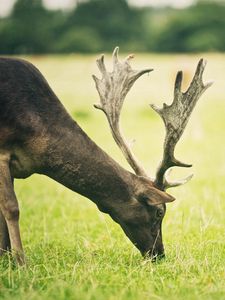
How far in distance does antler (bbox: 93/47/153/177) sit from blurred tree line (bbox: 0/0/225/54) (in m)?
62.5

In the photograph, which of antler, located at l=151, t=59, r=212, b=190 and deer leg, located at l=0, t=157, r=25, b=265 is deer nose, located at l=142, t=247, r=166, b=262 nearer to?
antler, located at l=151, t=59, r=212, b=190

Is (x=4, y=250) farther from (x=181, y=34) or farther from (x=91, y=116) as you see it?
(x=181, y=34)

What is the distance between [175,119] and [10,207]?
1.57 m

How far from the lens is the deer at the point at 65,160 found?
4.64m

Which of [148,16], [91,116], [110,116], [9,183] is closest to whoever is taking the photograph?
[9,183]

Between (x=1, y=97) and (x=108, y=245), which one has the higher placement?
(x=1, y=97)

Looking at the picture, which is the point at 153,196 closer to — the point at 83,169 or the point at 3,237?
the point at 83,169

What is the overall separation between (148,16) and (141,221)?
8899 centimetres

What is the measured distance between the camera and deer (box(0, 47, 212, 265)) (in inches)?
183

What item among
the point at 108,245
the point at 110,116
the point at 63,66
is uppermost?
the point at 63,66

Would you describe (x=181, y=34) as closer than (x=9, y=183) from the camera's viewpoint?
No

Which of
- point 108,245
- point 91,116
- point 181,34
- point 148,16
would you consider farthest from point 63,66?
point 148,16

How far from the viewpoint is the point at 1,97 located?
471cm

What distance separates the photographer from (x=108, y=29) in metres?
81.4
